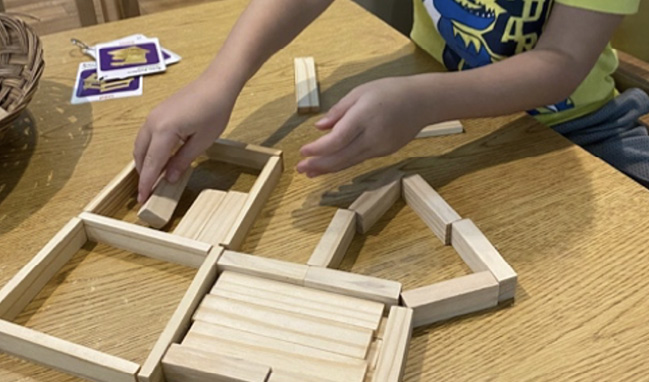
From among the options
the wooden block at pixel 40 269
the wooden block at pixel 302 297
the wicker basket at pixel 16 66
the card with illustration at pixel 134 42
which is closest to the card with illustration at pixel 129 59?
the card with illustration at pixel 134 42

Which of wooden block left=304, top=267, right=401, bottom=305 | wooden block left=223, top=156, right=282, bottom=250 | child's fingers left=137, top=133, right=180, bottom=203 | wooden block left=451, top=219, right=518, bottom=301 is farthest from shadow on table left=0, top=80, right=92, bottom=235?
wooden block left=451, top=219, right=518, bottom=301

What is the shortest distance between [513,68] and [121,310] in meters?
0.51

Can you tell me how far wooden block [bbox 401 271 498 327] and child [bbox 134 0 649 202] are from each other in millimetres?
175

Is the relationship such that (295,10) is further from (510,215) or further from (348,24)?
(510,215)

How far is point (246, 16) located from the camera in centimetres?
85

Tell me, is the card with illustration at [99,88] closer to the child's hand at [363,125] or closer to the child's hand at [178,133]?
the child's hand at [178,133]

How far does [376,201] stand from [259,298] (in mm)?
173

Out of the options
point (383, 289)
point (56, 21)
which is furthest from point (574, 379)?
point (56, 21)

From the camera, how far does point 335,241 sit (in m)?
0.62

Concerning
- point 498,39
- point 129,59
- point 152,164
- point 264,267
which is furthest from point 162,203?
point 498,39

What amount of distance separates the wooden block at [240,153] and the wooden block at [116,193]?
96 mm

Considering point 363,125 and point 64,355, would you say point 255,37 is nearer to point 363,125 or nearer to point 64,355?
point 363,125

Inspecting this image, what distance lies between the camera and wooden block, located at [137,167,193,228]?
0.66 metres

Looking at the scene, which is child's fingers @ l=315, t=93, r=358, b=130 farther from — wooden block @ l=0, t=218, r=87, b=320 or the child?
wooden block @ l=0, t=218, r=87, b=320
